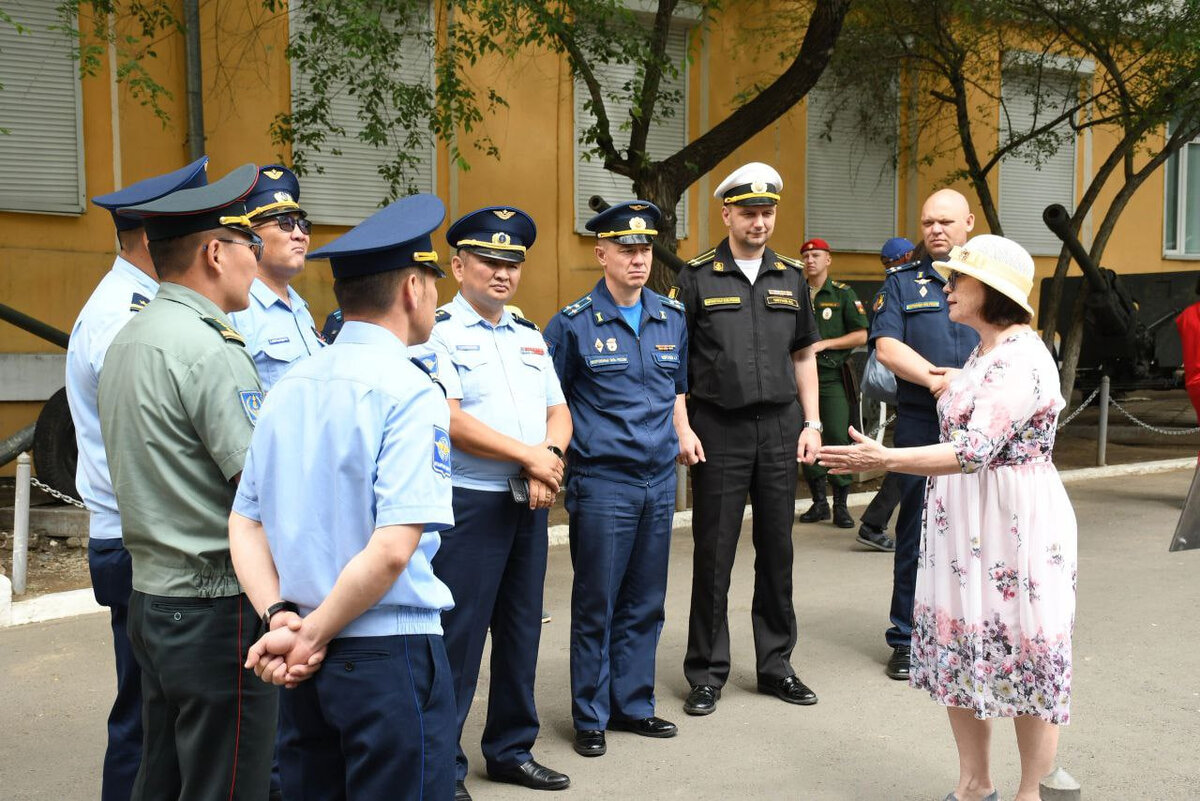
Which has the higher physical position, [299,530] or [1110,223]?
[1110,223]

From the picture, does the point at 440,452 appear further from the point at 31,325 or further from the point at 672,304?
the point at 31,325

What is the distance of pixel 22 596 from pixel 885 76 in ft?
43.3

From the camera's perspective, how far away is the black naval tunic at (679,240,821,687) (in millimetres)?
5301

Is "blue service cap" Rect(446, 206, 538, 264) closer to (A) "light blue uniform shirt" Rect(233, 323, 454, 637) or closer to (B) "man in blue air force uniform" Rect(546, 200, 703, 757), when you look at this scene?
(B) "man in blue air force uniform" Rect(546, 200, 703, 757)

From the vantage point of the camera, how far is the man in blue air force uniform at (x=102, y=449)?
3.35 m

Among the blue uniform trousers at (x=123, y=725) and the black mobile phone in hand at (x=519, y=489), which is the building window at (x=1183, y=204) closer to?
the black mobile phone in hand at (x=519, y=489)

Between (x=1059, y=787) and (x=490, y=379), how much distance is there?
91.6 inches

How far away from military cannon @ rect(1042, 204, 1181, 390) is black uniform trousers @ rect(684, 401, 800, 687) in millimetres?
10178

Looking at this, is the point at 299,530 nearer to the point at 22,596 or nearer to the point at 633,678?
the point at 633,678

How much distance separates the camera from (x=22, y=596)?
679 centimetres

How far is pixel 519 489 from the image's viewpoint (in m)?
4.23

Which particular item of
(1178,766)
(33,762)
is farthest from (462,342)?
(1178,766)

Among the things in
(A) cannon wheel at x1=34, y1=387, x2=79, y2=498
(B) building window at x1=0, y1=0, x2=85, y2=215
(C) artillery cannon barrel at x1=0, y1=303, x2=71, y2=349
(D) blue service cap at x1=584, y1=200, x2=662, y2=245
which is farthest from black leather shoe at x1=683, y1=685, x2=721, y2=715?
(B) building window at x1=0, y1=0, x2=85, y2=215

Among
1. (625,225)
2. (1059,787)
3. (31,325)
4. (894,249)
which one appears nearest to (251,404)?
(625,225)
